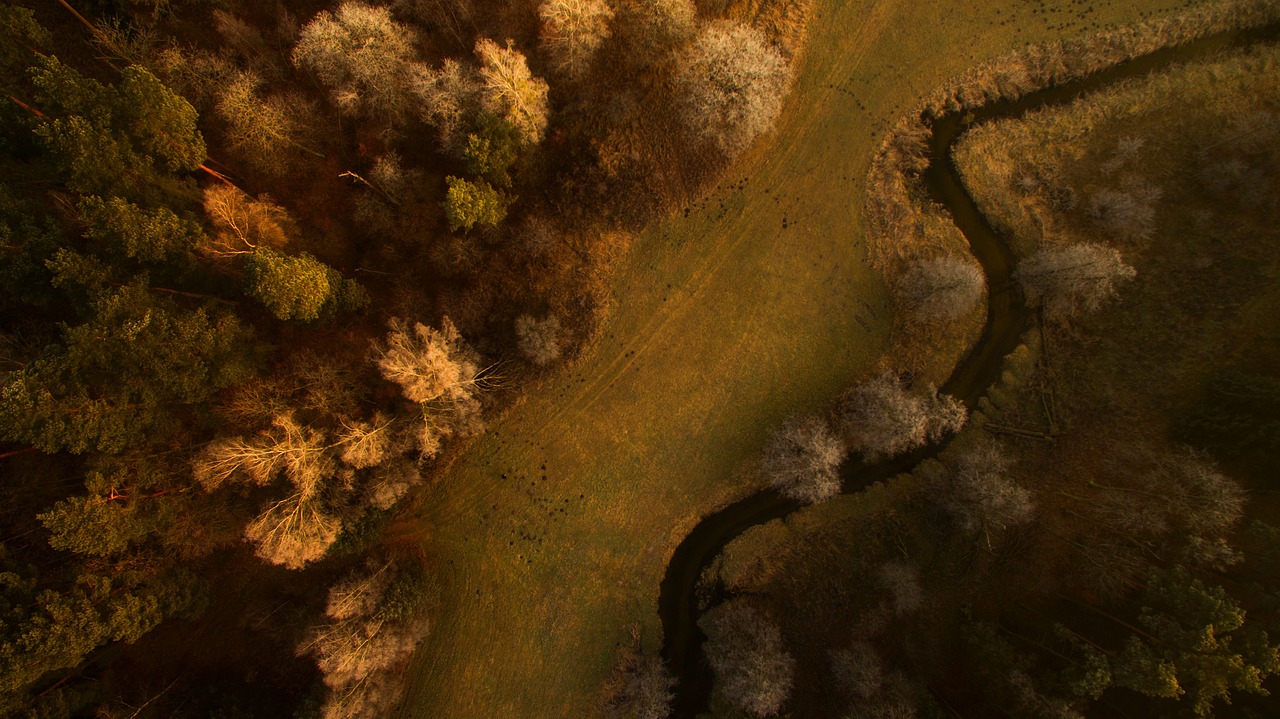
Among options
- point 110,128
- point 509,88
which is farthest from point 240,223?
point 509,88

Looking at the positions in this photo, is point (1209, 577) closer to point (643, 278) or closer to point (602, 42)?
point (643, 278)

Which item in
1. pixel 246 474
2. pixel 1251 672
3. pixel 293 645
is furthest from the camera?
pixel 293 645

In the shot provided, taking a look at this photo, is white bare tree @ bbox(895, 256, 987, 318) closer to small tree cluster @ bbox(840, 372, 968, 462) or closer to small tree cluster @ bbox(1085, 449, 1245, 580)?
small tree cluster @ bbox(840, 372, 968, 462)

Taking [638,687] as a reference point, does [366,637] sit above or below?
above

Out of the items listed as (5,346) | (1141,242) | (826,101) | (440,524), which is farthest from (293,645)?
(1141,242)

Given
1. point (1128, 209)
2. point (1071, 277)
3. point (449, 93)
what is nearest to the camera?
point (449, 93)

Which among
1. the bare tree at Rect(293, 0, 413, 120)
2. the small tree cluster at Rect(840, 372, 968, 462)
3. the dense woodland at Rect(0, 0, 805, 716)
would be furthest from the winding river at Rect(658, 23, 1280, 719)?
the bare tree at Rect(293, 0, 413, 120)

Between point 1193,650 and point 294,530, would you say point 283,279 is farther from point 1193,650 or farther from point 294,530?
point 1193,650
